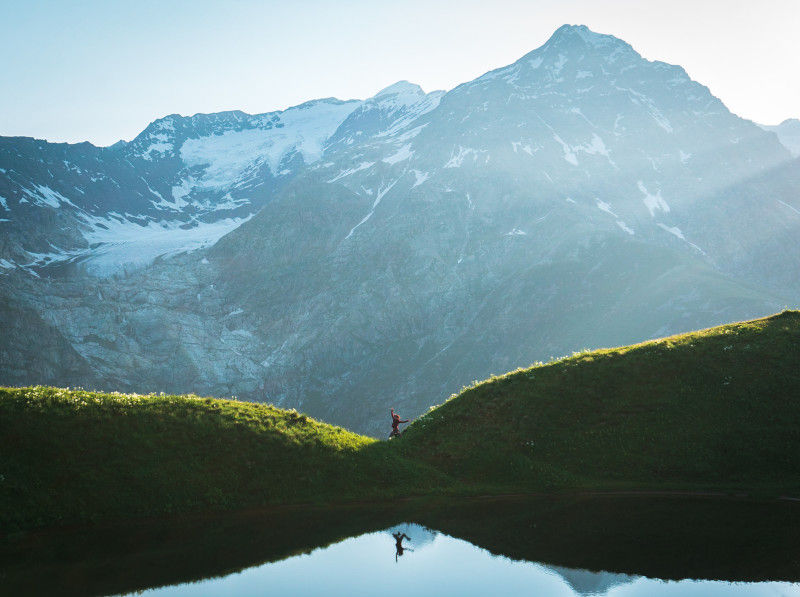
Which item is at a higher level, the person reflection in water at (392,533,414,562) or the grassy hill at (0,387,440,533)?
the grassy hill at (0,387,440,533)

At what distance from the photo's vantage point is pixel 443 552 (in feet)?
63.6

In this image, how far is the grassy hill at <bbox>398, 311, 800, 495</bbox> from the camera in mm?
25859

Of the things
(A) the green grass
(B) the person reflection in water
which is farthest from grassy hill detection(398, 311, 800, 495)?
(B) the person reflection in water

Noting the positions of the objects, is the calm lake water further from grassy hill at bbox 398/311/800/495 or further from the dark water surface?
grassy hill at bbox 398/311/800/495

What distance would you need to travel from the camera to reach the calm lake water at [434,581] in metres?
16.4

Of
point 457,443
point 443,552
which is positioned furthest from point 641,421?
point 443,552

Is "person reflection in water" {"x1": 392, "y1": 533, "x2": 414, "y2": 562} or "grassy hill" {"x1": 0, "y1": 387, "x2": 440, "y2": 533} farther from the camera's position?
"grassy hill" {"x1": 0, "y1": 387, "x2": 440, "y2": 533}

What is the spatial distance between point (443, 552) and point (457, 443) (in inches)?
422

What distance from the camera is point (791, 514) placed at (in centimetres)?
2108

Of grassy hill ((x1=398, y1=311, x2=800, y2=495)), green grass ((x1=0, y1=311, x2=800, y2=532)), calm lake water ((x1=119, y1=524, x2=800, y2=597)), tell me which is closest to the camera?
calm lake water ((x1=119, y1=524, x2=800, y2=597))

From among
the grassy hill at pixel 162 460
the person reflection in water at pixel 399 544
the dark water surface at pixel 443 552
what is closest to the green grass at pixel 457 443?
the grassy hill at pixel 162 460

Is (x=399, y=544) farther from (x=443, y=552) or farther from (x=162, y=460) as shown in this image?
(x=162, y=460)

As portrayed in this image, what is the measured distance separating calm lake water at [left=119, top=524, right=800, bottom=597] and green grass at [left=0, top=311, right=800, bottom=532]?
6.69m

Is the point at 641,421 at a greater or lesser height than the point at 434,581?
greater
